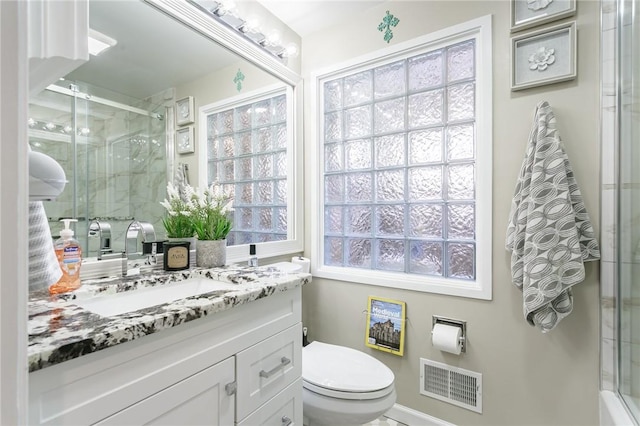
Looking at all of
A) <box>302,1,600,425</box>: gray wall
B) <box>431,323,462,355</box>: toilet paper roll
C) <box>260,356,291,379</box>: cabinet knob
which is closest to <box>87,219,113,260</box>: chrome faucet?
<box>260,356,291,379</box>: cabinet knob

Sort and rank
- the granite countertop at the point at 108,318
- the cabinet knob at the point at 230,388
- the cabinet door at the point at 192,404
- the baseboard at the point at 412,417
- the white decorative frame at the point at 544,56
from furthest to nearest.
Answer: the baseboard at the point at 412,417, the white decorative frame at the point at 544,56, the cabinet knob at the point at 230,388, the cabinet door at the point at 192,404, the granite countertop at the point at 108,318

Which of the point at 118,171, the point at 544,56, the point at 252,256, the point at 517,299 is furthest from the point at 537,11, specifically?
the point at 118,171

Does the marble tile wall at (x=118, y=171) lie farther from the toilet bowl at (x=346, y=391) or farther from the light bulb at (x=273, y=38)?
the toilet bowl at (x=346, y=391)

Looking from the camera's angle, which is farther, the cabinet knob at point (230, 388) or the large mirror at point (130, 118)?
the large mirror at point (130, 118)

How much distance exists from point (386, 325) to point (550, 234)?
3.15 ft

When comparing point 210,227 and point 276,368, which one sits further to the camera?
point 210,227

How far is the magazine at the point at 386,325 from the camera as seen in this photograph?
172 cm

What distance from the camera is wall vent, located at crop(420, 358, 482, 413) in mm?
1514

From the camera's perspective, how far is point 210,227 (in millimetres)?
1354

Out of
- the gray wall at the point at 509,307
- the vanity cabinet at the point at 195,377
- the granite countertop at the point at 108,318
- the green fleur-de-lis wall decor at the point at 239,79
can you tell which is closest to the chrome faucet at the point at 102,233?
the granite countertop at the point at 108,318

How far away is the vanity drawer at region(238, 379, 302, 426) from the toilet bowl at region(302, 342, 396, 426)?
122 millimetres

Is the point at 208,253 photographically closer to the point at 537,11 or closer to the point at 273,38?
the point at 273,38

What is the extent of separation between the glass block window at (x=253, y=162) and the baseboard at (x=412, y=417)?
121cm

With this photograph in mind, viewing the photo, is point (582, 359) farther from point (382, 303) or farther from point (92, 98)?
point (92, 98)
